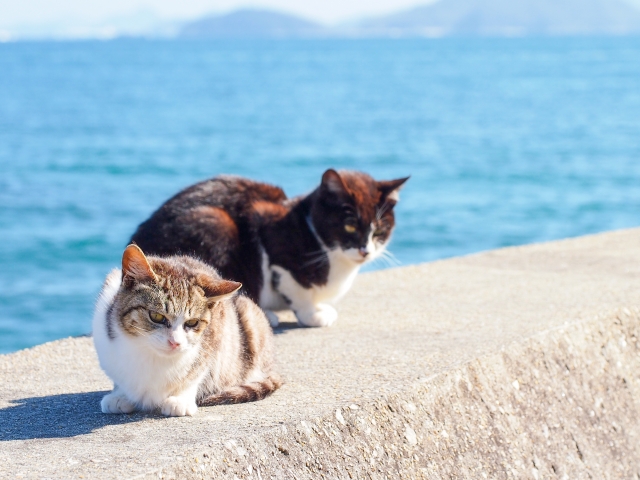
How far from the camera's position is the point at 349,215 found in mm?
4660

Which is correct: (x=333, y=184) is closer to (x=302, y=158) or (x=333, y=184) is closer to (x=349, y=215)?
(x=349, y=215)

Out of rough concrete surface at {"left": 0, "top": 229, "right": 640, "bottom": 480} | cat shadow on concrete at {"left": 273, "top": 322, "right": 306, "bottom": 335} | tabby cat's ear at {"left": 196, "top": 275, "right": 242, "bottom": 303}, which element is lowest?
cat shadow on concrete at {"left": 273, "top": 322, "right": 306, "bottom": 335}

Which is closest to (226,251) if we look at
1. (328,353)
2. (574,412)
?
(328,353)

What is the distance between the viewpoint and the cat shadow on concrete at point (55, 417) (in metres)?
2.91

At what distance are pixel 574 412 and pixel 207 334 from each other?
1665 millimetres

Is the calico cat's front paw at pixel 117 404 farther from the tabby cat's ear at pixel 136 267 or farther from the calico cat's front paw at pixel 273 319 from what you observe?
the calico cat's front paw at pixel 273 319

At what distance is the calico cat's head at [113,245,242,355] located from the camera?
2.89m

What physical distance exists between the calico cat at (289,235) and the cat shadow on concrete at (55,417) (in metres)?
1.34

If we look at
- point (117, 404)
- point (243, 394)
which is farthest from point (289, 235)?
point (117, 404)

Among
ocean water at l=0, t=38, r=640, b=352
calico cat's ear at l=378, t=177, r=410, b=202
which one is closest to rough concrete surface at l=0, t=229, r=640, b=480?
calico cat's ear at l=378, t=177, r=410, b=202

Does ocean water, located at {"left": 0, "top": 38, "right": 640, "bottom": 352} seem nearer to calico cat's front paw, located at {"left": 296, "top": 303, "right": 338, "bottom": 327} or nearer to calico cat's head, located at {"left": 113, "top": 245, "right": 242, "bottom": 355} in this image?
calico cat's front paw, located at {"left": 296, "top": 303, "right": 338, "bottom": 327}

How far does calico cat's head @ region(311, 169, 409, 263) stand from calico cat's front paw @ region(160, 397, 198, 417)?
181 centimetres

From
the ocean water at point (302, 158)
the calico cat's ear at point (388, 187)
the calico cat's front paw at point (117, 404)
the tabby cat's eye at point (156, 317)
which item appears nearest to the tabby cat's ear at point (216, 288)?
the tabby cat's eye at point (156, 317)

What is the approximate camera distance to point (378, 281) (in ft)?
18.8
